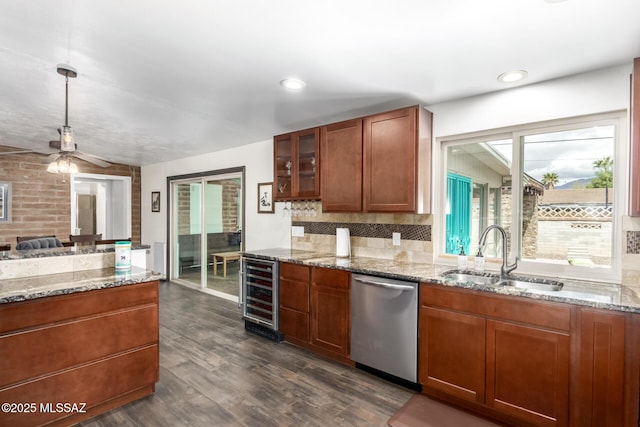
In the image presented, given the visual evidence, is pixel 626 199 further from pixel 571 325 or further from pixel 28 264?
pixel 28 264

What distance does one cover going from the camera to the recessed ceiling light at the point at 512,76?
2293mm

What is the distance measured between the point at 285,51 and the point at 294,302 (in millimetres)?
2262

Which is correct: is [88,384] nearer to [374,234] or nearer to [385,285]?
[385,285]

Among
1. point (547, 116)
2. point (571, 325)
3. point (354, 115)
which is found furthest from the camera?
point (354, 115)

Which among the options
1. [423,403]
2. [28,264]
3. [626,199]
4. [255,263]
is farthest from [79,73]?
[626,199]

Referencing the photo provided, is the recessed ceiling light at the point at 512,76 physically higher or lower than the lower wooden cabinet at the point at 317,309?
higher

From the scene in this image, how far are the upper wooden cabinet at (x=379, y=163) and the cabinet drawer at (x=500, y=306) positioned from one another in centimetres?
76

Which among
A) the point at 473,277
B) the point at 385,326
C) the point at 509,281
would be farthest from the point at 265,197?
the point at 509,281

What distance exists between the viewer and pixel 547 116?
2449 millimetres

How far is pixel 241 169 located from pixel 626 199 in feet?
13.6

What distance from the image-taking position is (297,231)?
13.5ft

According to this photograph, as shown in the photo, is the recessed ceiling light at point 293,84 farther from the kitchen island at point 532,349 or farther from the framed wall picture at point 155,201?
the framed wall picture at point 155,201

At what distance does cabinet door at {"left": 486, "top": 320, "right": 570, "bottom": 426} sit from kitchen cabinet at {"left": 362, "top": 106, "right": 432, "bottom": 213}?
3.84 ft

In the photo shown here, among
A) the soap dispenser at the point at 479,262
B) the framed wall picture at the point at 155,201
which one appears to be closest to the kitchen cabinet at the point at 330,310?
the soap dispenser at the point at 479,262
